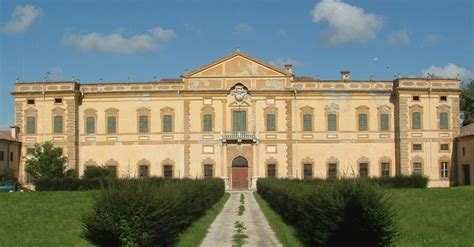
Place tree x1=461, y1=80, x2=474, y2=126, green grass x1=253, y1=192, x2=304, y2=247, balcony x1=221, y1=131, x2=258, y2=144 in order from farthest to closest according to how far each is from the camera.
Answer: tree x1=461, y1=80, x2=474, y2=126 → balcony x1=221, y1=131, x2=258, y2=144 → green grass x1=253, y1=192, x2=304, y2=247

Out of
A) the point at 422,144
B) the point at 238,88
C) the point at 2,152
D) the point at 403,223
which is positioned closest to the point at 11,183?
the point at 2,152

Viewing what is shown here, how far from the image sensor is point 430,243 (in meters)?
16.3

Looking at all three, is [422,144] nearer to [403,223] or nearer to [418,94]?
[418,94]

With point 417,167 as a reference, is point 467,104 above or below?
above

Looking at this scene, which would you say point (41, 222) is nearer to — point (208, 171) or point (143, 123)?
point (208, 171)

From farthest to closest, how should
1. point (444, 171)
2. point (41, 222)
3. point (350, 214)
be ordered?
1. point (444, 171)
2. point (41, 222)
3. point (350, 214)

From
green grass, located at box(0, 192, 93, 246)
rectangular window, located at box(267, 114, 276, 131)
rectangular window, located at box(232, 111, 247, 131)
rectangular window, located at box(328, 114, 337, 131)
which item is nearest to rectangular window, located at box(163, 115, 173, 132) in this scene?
rectangular window, located at box(232, 111, 247, 131)

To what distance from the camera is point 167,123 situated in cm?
5338

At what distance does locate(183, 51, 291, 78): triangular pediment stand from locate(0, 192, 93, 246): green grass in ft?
72.3

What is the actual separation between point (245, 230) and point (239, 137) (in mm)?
31523

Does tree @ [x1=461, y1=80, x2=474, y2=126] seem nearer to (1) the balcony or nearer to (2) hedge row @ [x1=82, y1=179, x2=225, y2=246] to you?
(1) the balcony

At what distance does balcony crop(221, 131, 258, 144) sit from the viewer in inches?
2074

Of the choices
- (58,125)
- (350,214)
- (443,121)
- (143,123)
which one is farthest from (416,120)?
(350,214)

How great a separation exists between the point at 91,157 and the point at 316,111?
18.4 metres
